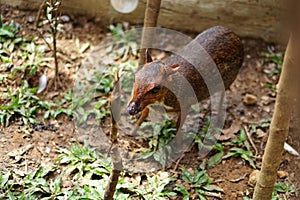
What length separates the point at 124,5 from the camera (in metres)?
6.53

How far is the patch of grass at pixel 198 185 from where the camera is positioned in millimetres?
4965

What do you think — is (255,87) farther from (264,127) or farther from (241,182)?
(241,182)

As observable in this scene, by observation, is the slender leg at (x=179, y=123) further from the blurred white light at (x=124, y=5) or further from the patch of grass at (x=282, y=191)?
the blurred white light at (x=124, y=5)

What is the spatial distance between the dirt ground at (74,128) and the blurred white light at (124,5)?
409mm

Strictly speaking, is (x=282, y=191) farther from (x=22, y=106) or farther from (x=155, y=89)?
(x=22, y=106)

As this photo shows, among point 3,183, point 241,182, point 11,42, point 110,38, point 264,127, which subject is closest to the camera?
point 3,183

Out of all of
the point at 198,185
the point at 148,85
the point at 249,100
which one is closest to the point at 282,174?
the point at 198,185

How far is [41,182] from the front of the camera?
476 centimetres

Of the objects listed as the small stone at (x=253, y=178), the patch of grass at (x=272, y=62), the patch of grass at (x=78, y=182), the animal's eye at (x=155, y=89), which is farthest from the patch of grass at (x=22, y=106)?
the patch of grass at (x=272, y=62)

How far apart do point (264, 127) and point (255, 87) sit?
0.72 meters

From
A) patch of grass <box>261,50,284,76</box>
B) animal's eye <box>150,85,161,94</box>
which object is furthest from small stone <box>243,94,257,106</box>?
animal's eye <box>150,85,161,94</box>

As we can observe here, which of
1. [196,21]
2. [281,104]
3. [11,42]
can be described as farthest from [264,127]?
[11,42]

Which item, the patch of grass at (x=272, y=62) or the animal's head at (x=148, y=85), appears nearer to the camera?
the animal's head at (x=148, y=85)

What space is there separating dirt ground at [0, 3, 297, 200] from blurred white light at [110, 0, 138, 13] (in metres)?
0.41
